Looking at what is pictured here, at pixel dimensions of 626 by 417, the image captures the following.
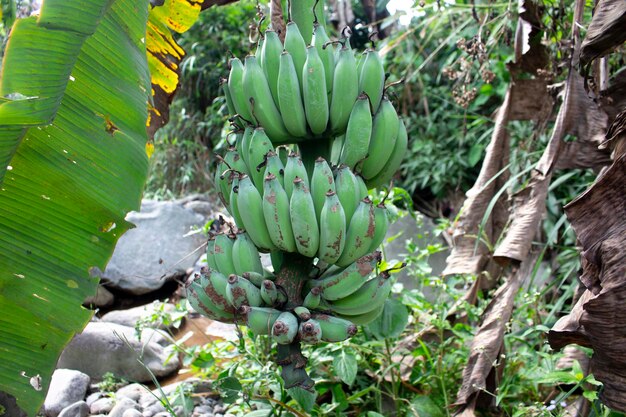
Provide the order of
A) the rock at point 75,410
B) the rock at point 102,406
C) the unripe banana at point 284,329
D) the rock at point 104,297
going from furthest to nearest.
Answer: the rock at point 104,297 → the rock at point 102,406 → the rock at point 75,410 → the unripe banana at point 284,329

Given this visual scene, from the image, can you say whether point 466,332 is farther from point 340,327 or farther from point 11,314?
point 11,314

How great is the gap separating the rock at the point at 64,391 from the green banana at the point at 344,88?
180cm

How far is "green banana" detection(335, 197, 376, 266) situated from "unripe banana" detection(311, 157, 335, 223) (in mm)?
85

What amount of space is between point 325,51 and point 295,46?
3.0 inches

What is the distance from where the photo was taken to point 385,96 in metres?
1.58

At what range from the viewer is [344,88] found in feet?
4.93

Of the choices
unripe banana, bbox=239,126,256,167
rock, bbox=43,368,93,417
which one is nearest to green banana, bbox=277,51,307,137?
unripe banana, bbox=239,126,256,167

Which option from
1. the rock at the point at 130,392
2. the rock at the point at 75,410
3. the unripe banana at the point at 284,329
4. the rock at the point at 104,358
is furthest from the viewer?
the rock at the point at 104,358

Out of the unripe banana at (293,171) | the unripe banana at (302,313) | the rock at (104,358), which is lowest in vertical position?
the rock at (104,358)

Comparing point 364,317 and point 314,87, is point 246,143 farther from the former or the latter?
point 364,317

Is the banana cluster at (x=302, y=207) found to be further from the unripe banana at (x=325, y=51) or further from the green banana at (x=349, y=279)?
the unripe banana at (x=325, y=51)

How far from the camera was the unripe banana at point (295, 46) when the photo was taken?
1.51 m

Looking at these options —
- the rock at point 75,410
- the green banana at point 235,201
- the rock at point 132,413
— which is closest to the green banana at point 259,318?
the green banana at point 235,201

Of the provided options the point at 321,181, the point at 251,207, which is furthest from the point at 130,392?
the point at 321,181
